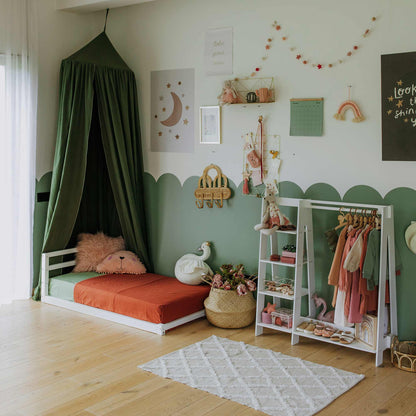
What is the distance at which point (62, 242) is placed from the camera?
473 cm

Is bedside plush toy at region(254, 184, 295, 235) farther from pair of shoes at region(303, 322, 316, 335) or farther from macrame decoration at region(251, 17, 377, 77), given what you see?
macrame decoration at region(251, 17, 377, 77)

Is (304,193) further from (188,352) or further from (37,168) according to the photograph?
(37,168)

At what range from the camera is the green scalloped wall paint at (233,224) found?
3.61 metres

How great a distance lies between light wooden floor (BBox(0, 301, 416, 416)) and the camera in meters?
2.80

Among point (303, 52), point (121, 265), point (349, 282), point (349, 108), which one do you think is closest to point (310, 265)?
point (349, 282)

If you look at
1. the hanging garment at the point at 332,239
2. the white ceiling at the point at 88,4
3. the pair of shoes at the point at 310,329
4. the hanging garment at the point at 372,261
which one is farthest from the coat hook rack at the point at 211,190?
the white ceiling at the point at 88,4

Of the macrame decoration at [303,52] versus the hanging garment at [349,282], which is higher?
the macrame decoration at [303,52]

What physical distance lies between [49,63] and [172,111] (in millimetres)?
1137

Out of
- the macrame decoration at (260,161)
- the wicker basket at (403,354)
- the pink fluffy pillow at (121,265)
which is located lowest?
the wicker basket at (403,354)

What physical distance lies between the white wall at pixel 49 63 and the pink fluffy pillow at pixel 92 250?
2.33 feet

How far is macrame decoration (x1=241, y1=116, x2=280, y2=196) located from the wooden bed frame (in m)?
1.07

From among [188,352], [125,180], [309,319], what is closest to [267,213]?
[309,319]

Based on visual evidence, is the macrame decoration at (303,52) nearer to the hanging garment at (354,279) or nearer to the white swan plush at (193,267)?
the hanging garment at (354,279)

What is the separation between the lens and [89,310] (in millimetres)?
4320
